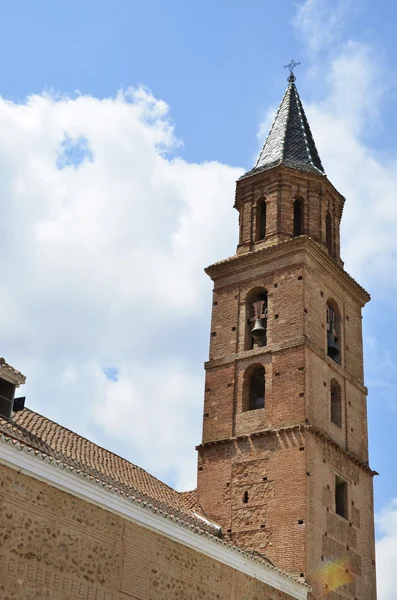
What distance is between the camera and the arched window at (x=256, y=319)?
2219 centimetres

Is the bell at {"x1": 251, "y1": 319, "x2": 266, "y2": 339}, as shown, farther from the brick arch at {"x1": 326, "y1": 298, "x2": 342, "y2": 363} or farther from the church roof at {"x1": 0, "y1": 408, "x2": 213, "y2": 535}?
the church roof at {"x1": 0, "y1": 408, "x2": 213, "y2": 535}

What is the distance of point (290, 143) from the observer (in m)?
25.4

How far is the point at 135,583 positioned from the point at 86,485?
6.20 ft

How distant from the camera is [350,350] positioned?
23.3 m

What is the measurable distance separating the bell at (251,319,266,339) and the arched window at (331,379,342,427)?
2.03 meters

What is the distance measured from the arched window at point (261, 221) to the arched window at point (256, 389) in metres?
3.76

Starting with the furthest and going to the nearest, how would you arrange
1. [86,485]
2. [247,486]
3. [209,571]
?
1. [247,486]
2. [209,571]
3. [86,485]

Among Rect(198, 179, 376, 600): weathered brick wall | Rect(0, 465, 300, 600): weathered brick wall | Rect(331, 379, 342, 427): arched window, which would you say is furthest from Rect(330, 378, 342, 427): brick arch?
Rect(0, 465, 300, 600): weathered brick wall

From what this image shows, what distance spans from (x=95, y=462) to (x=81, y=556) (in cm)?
370

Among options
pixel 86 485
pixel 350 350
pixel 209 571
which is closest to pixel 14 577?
pixel 86 485

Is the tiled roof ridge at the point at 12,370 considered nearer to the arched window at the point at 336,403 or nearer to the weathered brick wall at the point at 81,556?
the weathered brick wall at the point at 81,556

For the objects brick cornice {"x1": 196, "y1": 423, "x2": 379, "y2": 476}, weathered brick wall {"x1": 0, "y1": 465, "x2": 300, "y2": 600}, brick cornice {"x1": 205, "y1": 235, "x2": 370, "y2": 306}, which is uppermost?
brick cornice {"x1": 205, "y1": 235, "x2": 370, "y2": 306}

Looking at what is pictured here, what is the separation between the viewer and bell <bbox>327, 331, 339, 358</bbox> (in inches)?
885

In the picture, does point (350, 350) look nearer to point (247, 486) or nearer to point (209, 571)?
point (247, 486)
